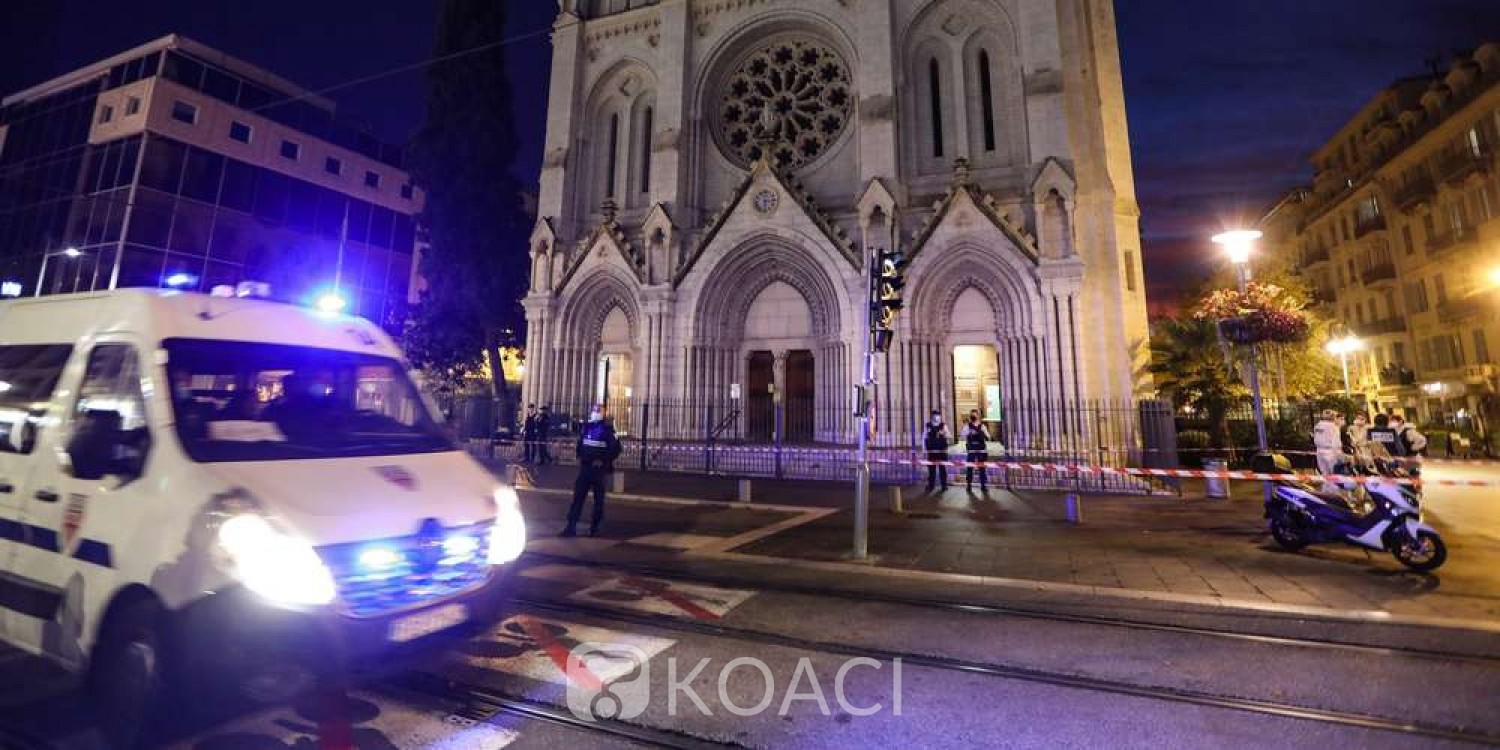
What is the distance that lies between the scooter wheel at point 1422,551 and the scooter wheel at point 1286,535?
0.96 m

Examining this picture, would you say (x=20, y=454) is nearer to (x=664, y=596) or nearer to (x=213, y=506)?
(x=213, y=506)

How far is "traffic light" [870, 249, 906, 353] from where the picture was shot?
24.6 feet

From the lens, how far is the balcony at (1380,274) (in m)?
30.5

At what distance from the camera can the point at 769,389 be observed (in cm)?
1955

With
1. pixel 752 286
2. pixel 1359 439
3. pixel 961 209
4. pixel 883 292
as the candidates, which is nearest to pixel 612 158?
pixel 752 286

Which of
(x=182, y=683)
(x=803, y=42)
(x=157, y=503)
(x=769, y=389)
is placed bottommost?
(x=182, y=683)

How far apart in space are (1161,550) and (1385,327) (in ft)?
120

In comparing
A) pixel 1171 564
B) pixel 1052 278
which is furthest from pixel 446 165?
pixel 1171 564

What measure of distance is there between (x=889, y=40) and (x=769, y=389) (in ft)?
38.6

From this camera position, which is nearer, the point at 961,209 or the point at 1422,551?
the point at 1422,551

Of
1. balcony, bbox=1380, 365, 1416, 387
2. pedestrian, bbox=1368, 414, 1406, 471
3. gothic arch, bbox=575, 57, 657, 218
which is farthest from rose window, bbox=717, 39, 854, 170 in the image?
balcony, bbox=1380, 365, 1416, 387

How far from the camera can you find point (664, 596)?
538 cm

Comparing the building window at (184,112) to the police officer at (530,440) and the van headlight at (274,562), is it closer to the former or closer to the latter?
the police officer at (530,440)

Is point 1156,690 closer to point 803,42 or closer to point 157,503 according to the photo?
point 157,503
